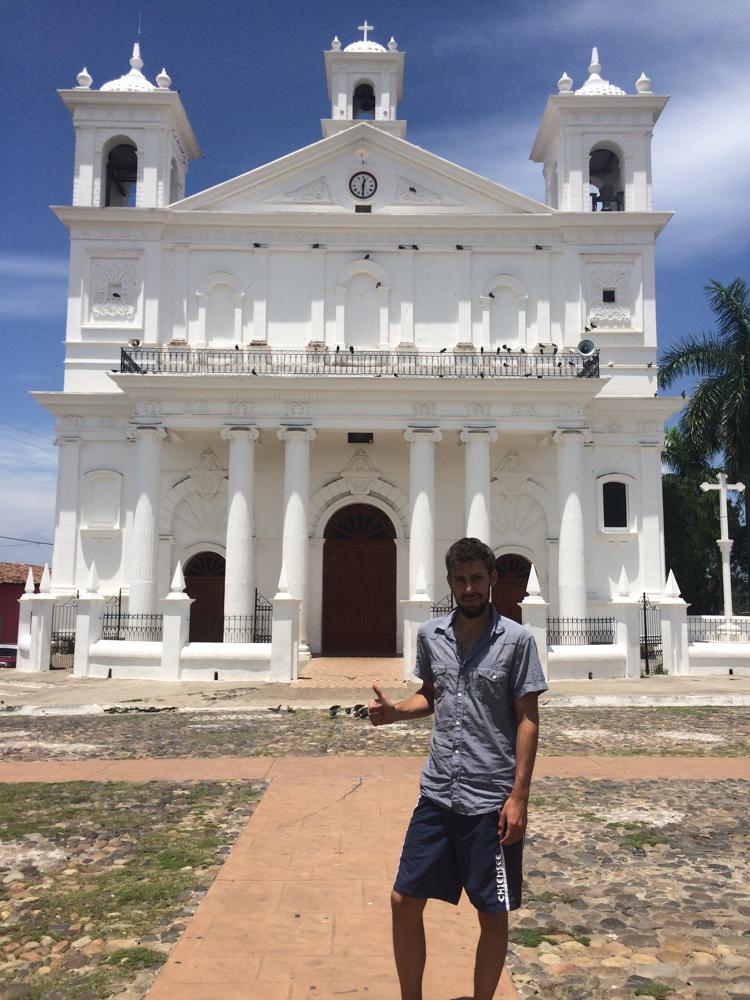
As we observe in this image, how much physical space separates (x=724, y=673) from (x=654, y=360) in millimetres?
9667

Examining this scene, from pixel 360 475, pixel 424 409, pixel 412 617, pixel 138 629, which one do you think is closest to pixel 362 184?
pixel 424 409

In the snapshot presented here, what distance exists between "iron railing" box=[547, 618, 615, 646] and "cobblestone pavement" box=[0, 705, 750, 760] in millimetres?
6310

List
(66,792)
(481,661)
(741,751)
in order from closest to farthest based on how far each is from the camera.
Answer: (481,661) < (66,792) < (741,751)

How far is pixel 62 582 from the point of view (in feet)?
74.4

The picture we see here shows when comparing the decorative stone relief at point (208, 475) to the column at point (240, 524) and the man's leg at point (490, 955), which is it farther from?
the man's leg at point (490, 955)

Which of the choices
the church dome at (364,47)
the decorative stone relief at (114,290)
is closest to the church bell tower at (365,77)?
the church dome at (364,47)

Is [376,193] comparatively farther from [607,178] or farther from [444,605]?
[444,605]

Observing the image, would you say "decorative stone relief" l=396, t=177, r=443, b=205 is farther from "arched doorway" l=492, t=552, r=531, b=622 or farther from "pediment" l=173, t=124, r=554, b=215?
"arched doorway" l=492, t=552, r=531, b=622

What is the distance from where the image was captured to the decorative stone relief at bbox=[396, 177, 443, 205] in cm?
2417

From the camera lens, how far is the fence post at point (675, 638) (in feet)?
59.4

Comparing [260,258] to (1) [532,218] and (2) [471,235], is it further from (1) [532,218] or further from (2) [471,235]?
(1) [532,218]

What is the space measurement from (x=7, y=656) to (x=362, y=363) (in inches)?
470

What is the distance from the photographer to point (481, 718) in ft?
11.3

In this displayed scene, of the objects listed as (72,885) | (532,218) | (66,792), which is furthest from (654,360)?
(72,885)
